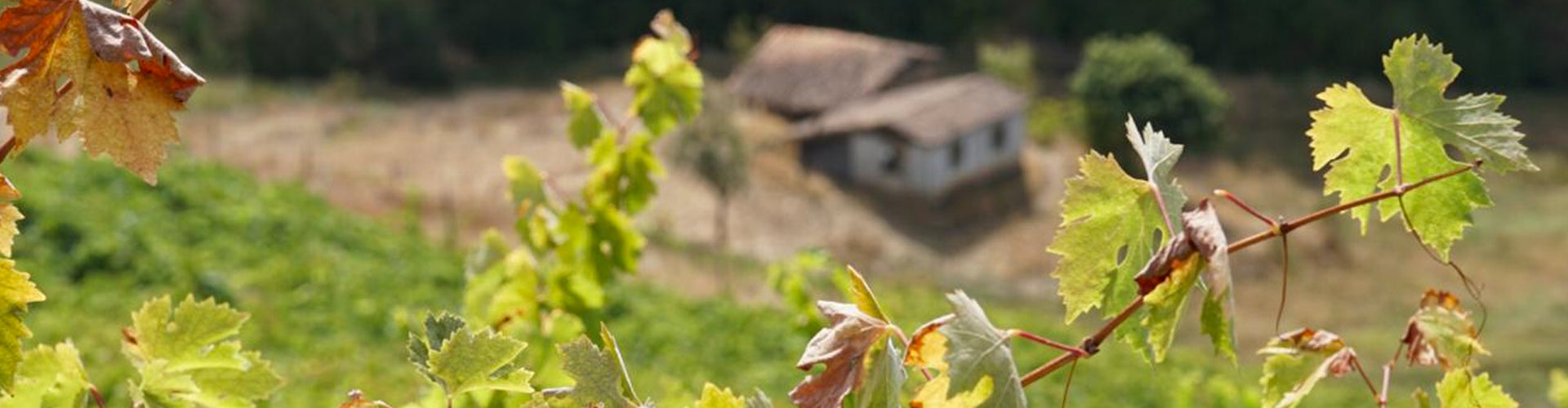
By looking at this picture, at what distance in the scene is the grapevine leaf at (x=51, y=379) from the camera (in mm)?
1526

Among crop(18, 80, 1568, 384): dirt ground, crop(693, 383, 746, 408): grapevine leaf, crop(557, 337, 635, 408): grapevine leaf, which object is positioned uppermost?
crop(18, 80, 1568, 384): dirt ground

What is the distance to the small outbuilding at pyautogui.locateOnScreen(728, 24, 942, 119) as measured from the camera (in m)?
25.9

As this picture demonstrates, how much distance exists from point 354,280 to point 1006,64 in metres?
15.1

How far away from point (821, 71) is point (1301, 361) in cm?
2476

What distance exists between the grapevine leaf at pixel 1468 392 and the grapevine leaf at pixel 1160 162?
29 centimetres

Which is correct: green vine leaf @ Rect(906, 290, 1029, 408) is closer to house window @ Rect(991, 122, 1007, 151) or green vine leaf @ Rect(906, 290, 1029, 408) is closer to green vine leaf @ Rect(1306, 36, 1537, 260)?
green vine leaf @ Rect(1306, 36, 1537, 260)

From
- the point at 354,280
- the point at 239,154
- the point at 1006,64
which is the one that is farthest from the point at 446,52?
the point at 354,280

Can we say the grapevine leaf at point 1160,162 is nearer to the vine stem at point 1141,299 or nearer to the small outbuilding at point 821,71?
the vine stem at point 1141,299

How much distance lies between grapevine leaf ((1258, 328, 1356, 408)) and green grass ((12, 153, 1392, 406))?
33.3ft

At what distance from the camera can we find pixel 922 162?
23984 millimetres

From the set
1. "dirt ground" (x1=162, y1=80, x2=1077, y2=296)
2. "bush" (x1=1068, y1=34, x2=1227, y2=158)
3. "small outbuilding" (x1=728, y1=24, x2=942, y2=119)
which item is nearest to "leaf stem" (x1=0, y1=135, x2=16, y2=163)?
"dirt ground" (x1=162, y1=80, x2=1077, y2=296)

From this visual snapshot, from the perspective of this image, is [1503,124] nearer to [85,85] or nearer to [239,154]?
[85,85]

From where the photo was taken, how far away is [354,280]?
592 inches

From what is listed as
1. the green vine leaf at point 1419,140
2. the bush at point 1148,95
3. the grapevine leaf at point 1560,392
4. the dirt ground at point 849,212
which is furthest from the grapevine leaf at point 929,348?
the bush at point 1148,95
